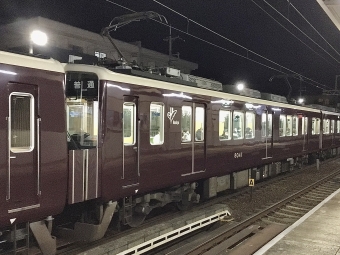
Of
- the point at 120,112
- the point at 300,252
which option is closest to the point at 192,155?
the point at 120,112

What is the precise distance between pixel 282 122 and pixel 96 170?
10.8 meters

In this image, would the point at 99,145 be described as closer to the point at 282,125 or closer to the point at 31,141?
the point at 31,141

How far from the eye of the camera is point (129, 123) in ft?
24.5

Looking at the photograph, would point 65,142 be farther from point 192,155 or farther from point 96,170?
point 192,155

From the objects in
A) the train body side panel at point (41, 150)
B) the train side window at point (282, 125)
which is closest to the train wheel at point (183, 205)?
the train body side panel at point (41, 150)

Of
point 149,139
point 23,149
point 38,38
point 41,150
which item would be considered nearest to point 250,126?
point 149,139

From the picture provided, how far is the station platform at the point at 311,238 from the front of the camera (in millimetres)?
6711

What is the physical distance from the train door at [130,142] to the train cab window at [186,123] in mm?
1728

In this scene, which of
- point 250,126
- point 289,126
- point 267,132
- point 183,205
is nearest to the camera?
point 183,205

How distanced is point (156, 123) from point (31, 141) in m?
3.17

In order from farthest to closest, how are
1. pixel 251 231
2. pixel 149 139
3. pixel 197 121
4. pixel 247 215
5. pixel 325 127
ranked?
pixel 325 127, pixel 247 215, pixel 197 121, pixel 251 231, pixel 149 139

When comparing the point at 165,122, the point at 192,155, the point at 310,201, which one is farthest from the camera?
the point at 310,201

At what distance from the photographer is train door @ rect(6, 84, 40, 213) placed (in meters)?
5.09

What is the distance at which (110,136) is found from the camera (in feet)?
22.5
